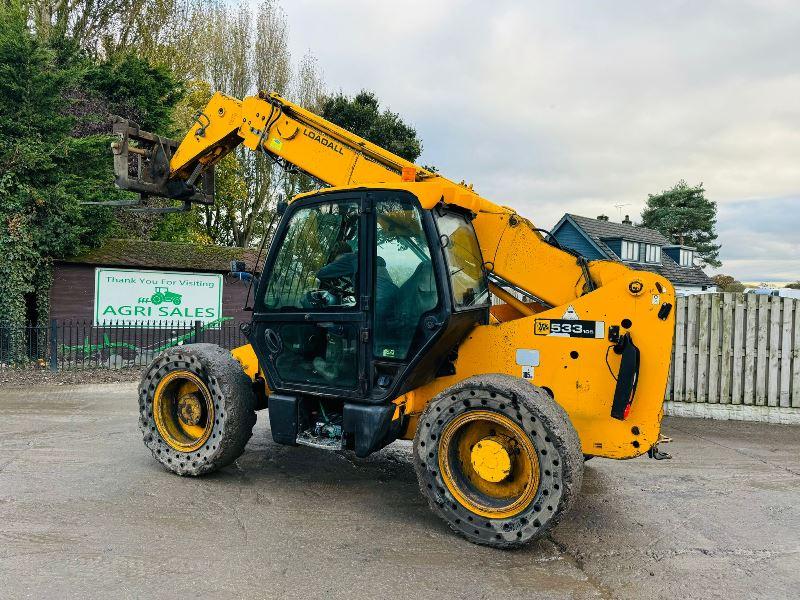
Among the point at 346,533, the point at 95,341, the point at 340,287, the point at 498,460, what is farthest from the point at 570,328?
the point at 95,341

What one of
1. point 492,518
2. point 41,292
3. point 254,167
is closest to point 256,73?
point 254,167

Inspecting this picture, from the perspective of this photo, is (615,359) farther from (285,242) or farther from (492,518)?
(285,242)

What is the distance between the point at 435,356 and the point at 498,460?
34.9 inches

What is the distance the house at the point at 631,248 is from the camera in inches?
1294

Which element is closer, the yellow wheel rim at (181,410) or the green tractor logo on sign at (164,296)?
the yellow wheel rim at (181,410)

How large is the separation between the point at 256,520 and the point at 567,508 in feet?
7.03

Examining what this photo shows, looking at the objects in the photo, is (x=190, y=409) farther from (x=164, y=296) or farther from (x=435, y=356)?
(x=164, y=296)

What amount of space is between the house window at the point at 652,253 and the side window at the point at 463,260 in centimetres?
3329

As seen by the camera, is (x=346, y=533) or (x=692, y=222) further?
(x=692, y=222)

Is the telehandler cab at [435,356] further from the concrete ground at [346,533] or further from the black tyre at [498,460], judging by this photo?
the concrete ground at [346,533]

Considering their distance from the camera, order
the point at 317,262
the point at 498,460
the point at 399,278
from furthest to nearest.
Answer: the point at 317,262 → the point at 399,278 → the point at 498,460

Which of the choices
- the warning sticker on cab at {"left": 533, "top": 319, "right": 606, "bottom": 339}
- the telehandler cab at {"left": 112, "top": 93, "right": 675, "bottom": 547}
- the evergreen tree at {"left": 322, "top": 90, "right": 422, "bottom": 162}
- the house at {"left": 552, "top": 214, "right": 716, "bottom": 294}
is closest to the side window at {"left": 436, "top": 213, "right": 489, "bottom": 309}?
the telehandler cab at {"left": 112, "top": 93, "right": 675, "bottom": 547}

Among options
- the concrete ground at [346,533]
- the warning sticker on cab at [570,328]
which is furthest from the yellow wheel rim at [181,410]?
the warning sticker on cab at [570,328]

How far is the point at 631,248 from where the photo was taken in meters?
33.8
